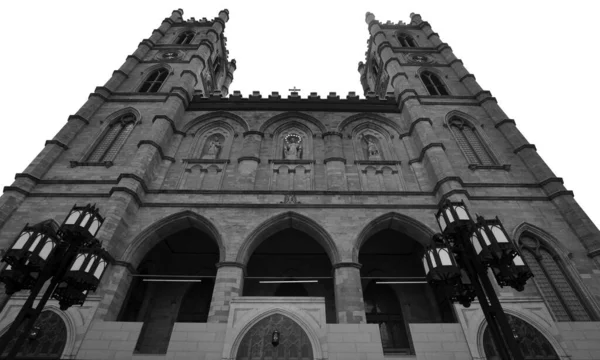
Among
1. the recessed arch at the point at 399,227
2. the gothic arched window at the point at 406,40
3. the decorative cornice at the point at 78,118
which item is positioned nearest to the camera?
the recessed arch at the point at 399,227

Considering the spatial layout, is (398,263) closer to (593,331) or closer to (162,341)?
(593,331)

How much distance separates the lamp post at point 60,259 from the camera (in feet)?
19.0

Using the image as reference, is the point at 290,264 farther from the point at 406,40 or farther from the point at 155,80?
the point at 406,40

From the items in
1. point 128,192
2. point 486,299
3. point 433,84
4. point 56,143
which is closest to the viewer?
point 486,299

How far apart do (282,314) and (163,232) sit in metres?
5.86

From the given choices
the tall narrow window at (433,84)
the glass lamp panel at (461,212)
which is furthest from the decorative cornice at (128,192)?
the tall narrow window at (433,84)

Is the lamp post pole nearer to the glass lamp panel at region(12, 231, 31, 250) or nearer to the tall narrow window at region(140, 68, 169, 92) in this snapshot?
the glass lamp panel at region(12, 231, 31, 250)

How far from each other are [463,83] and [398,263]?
41.5ft

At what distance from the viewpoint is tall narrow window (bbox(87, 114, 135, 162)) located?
14844 mm

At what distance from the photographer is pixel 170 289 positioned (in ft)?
44.7

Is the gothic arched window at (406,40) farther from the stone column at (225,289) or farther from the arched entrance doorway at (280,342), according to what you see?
the arched entrance doorway at (280,342)

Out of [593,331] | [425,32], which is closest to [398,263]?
[593,331]

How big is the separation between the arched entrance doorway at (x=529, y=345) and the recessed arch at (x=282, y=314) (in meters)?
4.62

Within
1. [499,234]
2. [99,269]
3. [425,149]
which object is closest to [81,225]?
[99,269]
